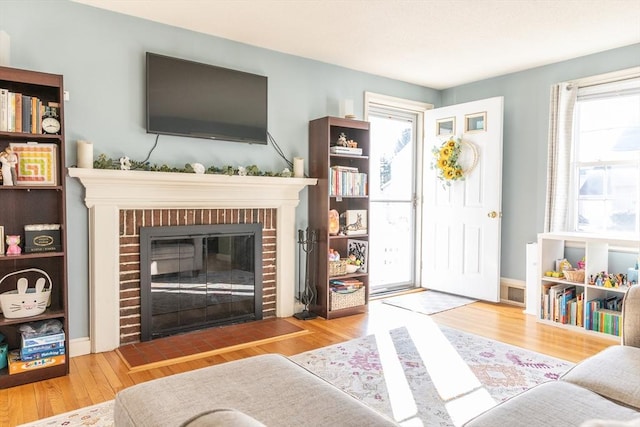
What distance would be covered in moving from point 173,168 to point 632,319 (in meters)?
3.05

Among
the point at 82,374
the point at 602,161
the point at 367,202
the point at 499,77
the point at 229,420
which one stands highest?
the point at 499,77

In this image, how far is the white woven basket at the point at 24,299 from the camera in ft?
8.63

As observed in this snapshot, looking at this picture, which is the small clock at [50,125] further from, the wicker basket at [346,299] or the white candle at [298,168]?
the wicker basket at [346,299]

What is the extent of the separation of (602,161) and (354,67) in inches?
98.6

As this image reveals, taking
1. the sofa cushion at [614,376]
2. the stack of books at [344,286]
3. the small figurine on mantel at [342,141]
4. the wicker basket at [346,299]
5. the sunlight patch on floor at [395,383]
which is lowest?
the sunlight patch on floor at [395,383]

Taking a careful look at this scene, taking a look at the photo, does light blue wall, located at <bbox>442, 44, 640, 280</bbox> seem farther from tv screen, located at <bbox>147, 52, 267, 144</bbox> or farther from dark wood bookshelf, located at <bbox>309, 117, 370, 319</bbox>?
tv screen, located at <bbox>147, 52, 267, 144</bbox>

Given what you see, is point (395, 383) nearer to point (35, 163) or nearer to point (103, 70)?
point (35, 163)

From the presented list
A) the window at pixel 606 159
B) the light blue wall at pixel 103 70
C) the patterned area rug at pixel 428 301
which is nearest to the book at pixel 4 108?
the light blue wall at pixel 103 70

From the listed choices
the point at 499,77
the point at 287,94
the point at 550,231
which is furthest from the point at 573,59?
the point at 287,94

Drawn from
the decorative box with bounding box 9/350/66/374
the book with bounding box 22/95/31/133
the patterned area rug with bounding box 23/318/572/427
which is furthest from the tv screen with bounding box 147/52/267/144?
the patterned area rug with bounding box 23/318/572/427

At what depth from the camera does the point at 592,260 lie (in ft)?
12.2

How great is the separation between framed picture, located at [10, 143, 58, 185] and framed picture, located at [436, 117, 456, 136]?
153 inches

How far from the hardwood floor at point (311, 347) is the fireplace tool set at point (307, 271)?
12 centimetres

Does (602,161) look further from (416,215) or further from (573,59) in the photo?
(416,215)
